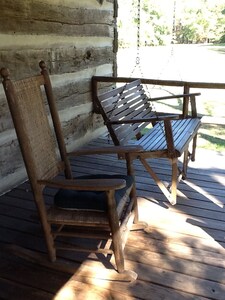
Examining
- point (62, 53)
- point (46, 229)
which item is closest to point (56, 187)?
point (46, 229)

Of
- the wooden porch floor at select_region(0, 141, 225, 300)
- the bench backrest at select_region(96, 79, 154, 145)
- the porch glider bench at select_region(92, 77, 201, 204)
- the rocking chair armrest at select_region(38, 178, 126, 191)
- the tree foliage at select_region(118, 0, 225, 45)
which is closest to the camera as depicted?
the rocking chair armrest at select_region(38, 178, 126, 191)

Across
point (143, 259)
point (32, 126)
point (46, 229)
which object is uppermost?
point (32, 126)

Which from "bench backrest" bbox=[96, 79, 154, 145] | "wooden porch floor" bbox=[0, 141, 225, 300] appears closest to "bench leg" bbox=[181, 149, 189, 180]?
"wooden porch floor" bbox=[0, 141, 225, 300]

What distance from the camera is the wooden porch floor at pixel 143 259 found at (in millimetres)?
1647

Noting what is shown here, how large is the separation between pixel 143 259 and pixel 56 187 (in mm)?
679

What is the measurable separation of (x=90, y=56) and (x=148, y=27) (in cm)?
1064

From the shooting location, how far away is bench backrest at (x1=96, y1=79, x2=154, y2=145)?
2.67 meters

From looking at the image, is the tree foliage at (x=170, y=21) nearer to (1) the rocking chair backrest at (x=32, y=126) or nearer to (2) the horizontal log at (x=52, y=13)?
(2) the horizontal log at (x=52, y=13)

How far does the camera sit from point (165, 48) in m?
14.7

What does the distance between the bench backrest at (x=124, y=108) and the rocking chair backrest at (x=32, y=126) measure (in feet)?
2.44

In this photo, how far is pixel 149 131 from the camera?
2.95 meters

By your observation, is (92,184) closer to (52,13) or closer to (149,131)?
(149,131)

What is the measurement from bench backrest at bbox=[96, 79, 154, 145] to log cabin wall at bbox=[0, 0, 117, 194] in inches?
25.2

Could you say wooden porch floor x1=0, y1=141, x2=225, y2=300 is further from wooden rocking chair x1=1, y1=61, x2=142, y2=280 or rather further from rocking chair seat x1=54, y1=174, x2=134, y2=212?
rocking chair seat x1=54, y1=174, x2=134, y2=212
